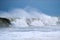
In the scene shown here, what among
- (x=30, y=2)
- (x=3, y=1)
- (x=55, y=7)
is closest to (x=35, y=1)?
(x=30, y=2)

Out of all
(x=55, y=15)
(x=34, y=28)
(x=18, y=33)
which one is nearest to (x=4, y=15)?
(x=18, y=33)

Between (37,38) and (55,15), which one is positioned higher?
(55,15)

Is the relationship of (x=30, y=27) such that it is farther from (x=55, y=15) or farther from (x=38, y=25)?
(x=55, y=15)

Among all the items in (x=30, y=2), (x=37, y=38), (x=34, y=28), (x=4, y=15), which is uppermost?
(x=30, y=2)

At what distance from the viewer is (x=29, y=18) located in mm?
1439

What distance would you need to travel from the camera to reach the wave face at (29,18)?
1417mm

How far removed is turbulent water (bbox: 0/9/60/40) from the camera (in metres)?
1.36

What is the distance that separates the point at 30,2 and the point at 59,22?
422 mm

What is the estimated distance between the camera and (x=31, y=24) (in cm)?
143

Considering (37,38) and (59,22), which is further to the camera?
(59,22)

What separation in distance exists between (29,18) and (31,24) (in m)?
0.08

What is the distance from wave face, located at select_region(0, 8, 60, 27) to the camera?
55.8 inches

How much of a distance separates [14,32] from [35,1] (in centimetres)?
45

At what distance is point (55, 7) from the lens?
1478mm
